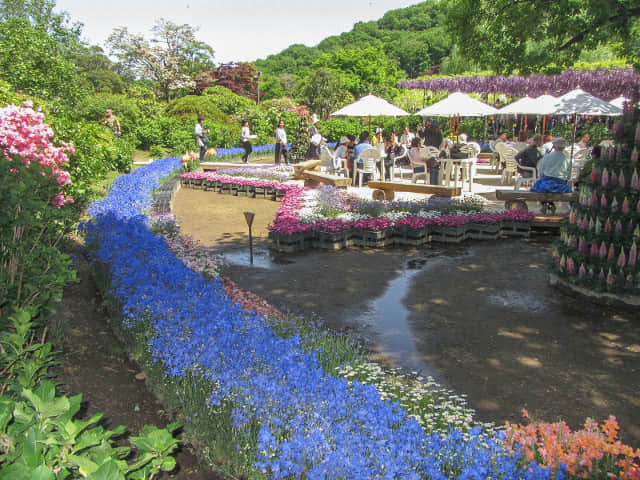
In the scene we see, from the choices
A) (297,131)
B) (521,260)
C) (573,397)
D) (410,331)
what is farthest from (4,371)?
(297,131)

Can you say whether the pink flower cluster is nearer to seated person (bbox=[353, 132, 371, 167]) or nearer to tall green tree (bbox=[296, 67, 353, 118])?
seated person (bbox=[353, 132, 371, 167])

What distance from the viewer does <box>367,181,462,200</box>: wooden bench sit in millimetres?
11289

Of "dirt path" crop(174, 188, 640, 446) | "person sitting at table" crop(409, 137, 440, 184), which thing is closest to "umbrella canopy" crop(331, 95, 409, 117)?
"person sitting at table" crop(409, 137, 440, 184)

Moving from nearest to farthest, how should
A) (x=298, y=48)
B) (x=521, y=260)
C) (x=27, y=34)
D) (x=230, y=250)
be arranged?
(x=521, y=260), (x=230, y=250), (x=27, y=34), (x=298, y=48)

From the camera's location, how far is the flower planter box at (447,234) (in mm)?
8789

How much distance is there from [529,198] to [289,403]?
27.0ft

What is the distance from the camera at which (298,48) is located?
10900 centimetres

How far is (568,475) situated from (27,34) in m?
12.9

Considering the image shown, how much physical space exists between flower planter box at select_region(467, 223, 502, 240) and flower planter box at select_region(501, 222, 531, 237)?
218mm

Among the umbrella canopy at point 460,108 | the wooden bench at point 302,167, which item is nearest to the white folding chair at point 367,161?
the wooden bench at point 302,167

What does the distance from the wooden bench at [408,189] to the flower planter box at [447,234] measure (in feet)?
8.19

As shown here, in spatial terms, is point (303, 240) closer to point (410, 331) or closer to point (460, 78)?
point (410, 331)

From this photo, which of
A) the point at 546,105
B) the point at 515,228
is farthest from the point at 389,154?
the point at 515,228

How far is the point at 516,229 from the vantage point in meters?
9.16
